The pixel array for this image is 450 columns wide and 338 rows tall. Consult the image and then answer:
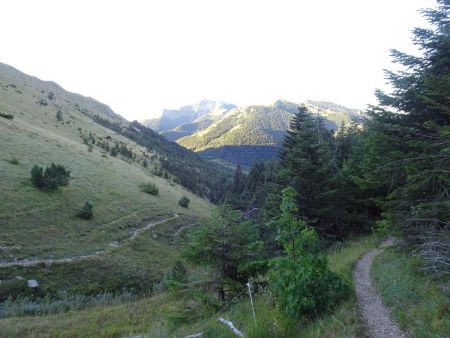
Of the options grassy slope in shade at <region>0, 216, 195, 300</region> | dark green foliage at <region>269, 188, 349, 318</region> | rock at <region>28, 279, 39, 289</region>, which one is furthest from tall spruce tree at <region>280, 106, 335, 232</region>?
rock at <region>28, 279, 39, 289</region>

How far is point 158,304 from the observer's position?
1578cm

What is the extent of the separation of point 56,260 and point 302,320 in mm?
18448

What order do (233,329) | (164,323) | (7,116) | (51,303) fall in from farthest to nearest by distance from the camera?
(7,116) → (51,303) → (164,323) → (233,329)

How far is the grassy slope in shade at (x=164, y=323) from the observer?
7271 mm

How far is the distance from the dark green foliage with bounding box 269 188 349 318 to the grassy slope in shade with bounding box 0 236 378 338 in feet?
0.96

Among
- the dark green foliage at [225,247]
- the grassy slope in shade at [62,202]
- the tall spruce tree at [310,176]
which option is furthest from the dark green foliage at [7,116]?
the dark green foliage at [225,247]

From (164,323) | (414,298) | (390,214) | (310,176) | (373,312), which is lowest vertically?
(164,323)

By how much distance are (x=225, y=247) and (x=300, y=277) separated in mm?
3856

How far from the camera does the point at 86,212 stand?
2888cm

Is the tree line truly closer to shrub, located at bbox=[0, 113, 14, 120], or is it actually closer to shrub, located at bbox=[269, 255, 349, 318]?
shrub, located at bbox=[269, 255, 349, 318]

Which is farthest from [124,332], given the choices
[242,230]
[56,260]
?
[56,260]

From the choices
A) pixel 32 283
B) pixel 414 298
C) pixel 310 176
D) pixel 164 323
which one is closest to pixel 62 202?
pixel 32 283

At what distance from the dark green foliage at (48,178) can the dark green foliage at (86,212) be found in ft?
12.9

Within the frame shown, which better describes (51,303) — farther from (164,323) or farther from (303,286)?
(303,286)
